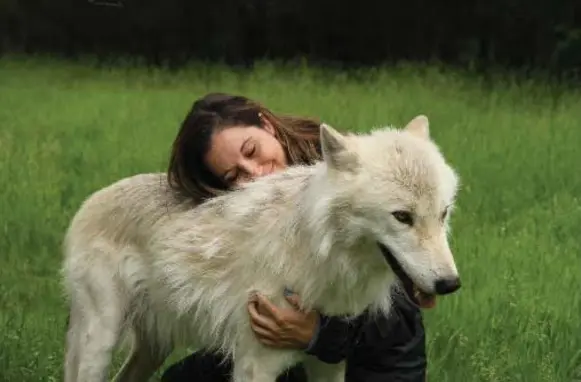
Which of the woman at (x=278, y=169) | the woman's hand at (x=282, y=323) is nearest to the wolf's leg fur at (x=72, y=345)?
the woman at (x=278, y=169)

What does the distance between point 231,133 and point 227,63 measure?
50.7 ft

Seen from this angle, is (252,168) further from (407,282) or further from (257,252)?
(407,282)

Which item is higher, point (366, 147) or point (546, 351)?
point (366, 147)

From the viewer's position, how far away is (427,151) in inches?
132

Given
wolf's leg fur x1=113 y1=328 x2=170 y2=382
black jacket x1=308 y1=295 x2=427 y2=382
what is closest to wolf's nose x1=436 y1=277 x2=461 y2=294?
black jacket x1=308 y1=295 x2=427 y2=382

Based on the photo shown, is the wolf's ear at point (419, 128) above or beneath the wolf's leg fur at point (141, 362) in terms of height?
above

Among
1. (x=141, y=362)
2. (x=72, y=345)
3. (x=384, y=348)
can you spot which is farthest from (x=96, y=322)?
(x=384, y=348)

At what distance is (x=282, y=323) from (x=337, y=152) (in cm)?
69

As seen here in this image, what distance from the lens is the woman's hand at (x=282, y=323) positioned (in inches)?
143

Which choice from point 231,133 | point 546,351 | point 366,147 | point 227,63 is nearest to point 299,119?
point 231,133

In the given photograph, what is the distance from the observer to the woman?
3686mm

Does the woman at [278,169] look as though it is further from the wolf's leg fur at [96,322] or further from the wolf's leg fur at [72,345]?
the wolf's leg fur at [72,345]

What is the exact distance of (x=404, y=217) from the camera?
10.3ft

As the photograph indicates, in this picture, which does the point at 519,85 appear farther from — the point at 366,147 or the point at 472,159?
the point at 366,147
